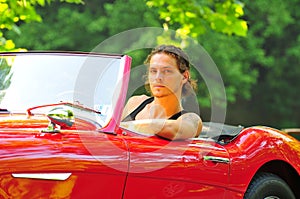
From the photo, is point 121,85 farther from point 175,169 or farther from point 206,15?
point 206,15

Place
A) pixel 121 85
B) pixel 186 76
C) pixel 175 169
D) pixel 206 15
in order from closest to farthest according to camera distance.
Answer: pixel 175 169 → pixel 121 85 → pixel 186 76 → pixel 206 15

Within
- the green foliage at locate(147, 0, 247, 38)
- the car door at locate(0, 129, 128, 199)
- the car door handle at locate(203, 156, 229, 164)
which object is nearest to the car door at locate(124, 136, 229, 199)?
the car door handle at locate(203, 156, 229, 164)

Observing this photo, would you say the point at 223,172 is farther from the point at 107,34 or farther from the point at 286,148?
the point at 107,34

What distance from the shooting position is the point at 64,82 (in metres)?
3.69

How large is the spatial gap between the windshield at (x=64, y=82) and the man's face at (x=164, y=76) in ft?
0.79

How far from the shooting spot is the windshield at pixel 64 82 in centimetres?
357

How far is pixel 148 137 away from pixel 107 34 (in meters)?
17.9

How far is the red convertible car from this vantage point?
9.23 ft

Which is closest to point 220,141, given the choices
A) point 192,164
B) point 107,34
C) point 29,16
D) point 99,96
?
point 192,164

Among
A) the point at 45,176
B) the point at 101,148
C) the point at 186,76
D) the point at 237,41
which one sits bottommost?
the point at 45,176

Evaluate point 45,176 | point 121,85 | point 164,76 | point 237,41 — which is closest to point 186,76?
point 164,76

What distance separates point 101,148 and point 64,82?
78 centimetres

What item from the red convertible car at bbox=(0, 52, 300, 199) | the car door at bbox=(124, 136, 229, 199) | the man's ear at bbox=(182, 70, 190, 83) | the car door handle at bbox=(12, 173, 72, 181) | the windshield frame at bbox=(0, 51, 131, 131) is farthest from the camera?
the man's ear at bbox=(182, 70, 190, 83)

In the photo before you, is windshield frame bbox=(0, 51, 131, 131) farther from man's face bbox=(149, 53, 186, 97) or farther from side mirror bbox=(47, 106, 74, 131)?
side mirror bbox=(47, 106, 74, 131)
